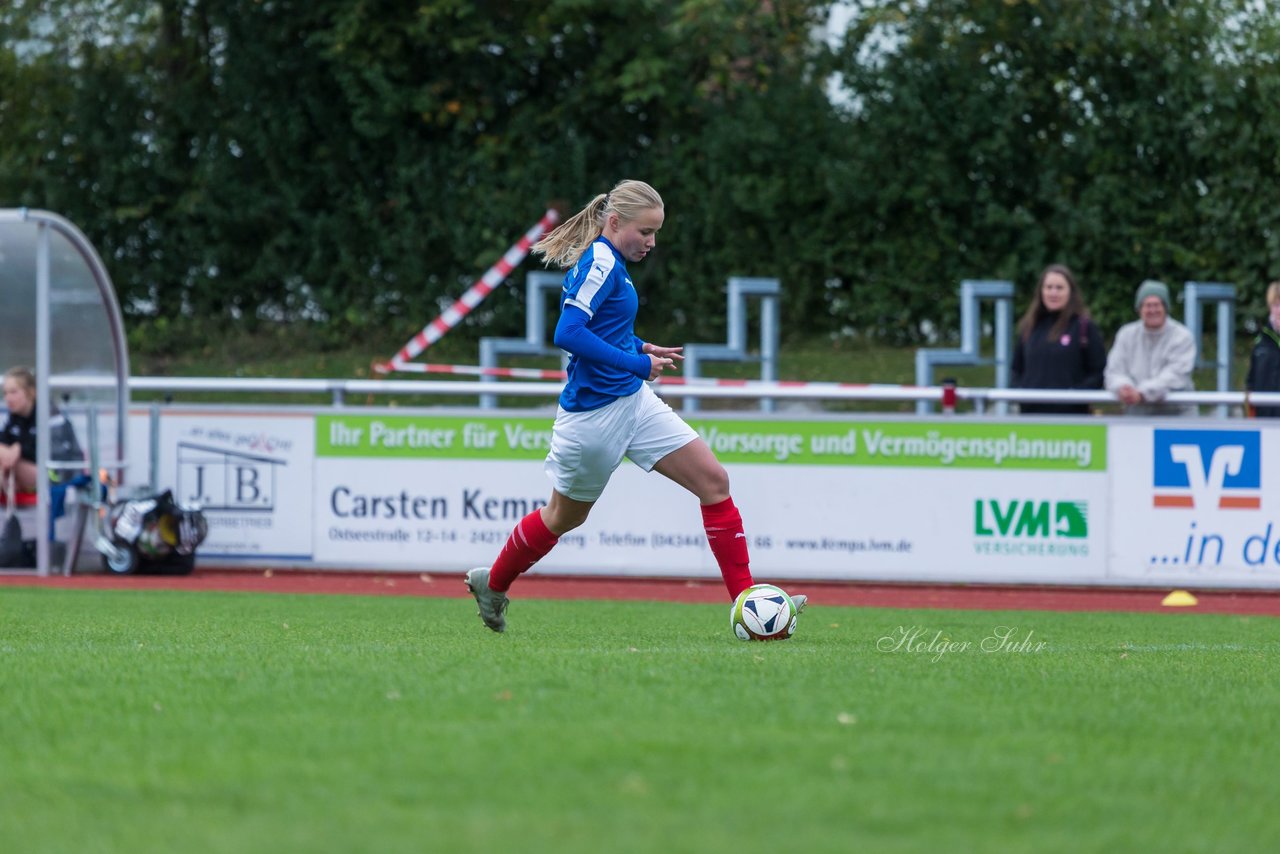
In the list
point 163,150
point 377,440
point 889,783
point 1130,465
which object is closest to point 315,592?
point 377,440

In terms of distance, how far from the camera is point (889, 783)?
4453 millimetres

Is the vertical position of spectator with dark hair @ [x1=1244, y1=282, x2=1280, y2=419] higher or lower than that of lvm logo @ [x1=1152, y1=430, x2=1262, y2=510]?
higher

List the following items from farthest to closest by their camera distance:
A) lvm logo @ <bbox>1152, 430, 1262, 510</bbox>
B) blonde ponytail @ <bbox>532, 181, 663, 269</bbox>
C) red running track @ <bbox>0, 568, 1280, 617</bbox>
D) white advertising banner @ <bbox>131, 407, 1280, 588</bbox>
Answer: white advertising banner @ <bbox>131, 407, 1280, 588</bbox>
lvm logo @ <bbox>1152, 430, 1262, 510</bbox>
red running track @ <bbox>0, 568, 1280, 617</bbox>
blonde ponytail @ <bbox>532, 181, 663, 269</bbox>

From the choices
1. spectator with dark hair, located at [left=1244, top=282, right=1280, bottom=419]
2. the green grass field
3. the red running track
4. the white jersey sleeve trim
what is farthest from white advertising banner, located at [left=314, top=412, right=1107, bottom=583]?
the white jersey sleeve trim

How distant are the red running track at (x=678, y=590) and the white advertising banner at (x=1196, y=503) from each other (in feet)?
0.64

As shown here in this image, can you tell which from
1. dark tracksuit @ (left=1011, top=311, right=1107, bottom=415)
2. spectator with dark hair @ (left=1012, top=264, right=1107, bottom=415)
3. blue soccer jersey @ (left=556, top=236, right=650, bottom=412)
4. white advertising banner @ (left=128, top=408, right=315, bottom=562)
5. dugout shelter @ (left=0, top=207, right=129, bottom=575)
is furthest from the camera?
white advertising banner @ (left=128, top=408, right=315, bottom=562)

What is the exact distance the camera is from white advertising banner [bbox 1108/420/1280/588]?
43.3 ft

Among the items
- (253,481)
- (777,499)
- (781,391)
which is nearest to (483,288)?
(253,481)

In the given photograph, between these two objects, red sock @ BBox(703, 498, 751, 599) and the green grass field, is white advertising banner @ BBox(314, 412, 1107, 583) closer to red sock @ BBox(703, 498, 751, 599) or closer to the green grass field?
the green grass field

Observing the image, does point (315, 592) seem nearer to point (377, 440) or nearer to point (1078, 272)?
point (377, 440)

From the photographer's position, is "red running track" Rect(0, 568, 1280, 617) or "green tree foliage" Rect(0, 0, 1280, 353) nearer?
"red running track" Rect(0, 568, 1280, 617)

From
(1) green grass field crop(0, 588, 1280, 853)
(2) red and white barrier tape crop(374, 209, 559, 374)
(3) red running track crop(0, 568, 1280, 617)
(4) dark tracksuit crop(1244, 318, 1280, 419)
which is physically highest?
(2) red and white barrier tape crop(374, 209, 559, 374)

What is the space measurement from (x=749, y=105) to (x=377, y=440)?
465 inches

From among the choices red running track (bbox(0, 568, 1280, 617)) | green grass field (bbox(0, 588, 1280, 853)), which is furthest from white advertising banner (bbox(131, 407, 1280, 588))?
green grass field (bbox(0, 588, 1280, 853))
